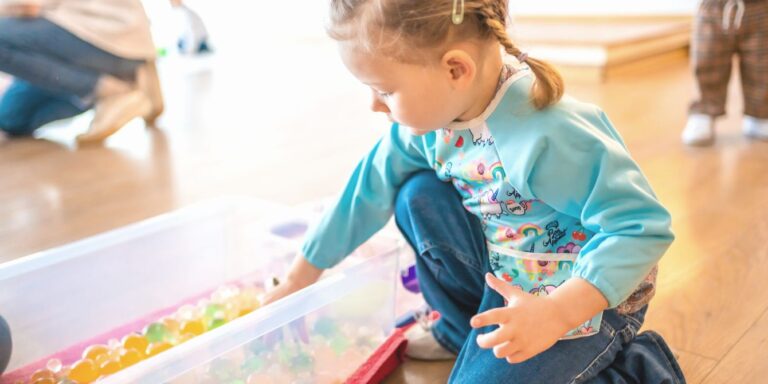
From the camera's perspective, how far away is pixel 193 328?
3.59 feet

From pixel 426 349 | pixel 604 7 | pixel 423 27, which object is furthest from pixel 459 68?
pixel 604 7

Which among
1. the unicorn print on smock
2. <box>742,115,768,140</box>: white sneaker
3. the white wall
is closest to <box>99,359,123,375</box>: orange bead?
the unicorn print on smock

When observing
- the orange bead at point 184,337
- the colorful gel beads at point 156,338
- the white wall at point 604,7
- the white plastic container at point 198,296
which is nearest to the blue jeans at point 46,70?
the white plastic container at point 198,296

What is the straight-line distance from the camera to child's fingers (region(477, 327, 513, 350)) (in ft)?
2.27

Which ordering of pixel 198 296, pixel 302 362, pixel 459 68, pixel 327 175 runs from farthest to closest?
pixel 327 175, pixel 198 296, pixel 302 362, pixel 459 68

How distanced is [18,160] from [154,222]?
983 mm

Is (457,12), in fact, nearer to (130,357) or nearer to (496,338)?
(496,338)

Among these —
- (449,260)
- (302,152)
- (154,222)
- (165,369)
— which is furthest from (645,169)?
(165,369)

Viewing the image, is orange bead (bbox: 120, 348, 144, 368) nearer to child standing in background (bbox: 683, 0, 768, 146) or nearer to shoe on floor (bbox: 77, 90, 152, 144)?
shoe on floor (bbox: 77, 90, 152, 144)

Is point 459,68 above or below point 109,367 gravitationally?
above

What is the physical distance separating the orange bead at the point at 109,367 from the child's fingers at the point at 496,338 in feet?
1.70

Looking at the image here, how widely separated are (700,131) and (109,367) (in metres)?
1.55

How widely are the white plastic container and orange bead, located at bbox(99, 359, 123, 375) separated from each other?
4.5 inches

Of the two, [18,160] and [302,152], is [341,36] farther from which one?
[18,160]
